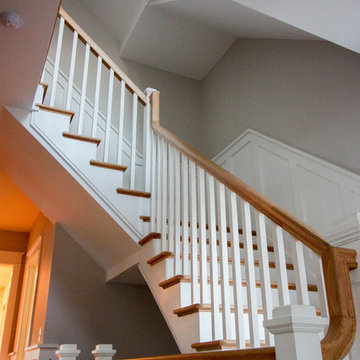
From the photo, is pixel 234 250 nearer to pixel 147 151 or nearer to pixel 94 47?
pixel 147 151

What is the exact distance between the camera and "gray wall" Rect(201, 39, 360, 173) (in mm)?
2990

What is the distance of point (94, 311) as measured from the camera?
364 centimetres

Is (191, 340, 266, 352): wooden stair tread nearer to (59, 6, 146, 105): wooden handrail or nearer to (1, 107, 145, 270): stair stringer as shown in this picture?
(1, 107, 145, 270): stair stringer

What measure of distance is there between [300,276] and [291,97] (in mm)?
2506

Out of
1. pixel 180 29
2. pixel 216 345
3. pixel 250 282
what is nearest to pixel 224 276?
pixel 250 282

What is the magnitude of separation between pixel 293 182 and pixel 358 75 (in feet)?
3.14

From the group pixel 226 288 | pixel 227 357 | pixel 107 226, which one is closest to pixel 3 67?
pixel 107 226

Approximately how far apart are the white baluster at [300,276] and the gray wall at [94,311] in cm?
263

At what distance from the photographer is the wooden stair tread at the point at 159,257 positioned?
8.11ft

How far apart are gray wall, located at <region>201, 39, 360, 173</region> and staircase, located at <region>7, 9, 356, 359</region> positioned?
91 centimetres

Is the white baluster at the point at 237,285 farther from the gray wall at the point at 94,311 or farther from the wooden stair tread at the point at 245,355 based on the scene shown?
the gray wall at the point at 94,311

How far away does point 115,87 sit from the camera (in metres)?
4.76

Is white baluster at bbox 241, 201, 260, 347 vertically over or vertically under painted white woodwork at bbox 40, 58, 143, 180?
under

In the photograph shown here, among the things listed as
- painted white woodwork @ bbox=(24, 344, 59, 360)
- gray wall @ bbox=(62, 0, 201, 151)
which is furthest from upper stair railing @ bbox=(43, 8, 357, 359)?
gray wall @ bbox=(62, 0, 201, 151)
